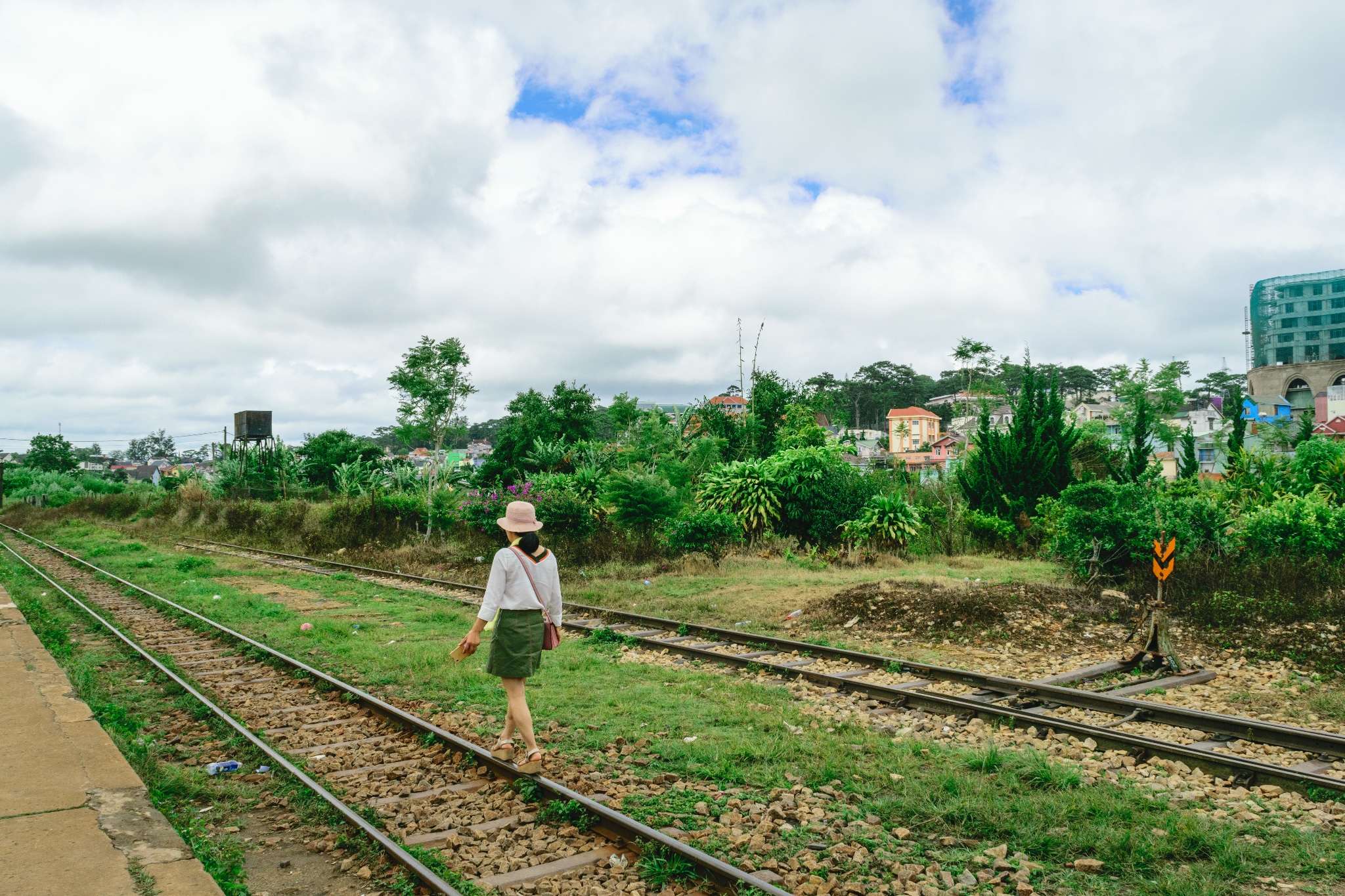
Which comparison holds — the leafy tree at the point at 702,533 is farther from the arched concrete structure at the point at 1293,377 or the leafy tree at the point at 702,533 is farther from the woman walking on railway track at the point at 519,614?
the arched concrete structure at the point at 1293,377

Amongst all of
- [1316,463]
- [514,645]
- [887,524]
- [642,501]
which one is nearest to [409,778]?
[514,645]

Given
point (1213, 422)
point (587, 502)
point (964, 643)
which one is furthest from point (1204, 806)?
point (1213, 422)

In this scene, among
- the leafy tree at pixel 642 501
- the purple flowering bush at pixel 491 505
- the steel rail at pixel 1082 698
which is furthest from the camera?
the purple flowering bush at pixel 491 505

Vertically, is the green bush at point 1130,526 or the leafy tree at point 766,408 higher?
the leafy tree at point 766,408

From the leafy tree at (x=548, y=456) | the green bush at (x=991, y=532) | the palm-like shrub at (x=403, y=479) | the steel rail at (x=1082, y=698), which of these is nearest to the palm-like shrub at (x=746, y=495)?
the green bush at (x=991, y=532)

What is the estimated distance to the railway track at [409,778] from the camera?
14.6 feet

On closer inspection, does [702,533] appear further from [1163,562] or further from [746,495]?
[1163,562]

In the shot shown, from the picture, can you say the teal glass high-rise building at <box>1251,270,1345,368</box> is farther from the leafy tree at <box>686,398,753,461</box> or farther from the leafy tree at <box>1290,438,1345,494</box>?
the leafy tree at <box>1290,438,1345,494</box>

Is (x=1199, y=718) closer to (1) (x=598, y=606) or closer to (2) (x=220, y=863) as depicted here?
(2) (x=220, y=863)

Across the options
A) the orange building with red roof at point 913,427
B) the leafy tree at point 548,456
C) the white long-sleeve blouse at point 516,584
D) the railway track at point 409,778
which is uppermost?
the orange building with red roof at point 913,427

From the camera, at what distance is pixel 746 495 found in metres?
18.5

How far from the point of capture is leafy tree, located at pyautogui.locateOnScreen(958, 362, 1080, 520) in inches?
776

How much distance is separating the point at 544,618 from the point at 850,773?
7.41 feet

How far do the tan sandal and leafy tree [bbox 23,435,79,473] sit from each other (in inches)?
3540
